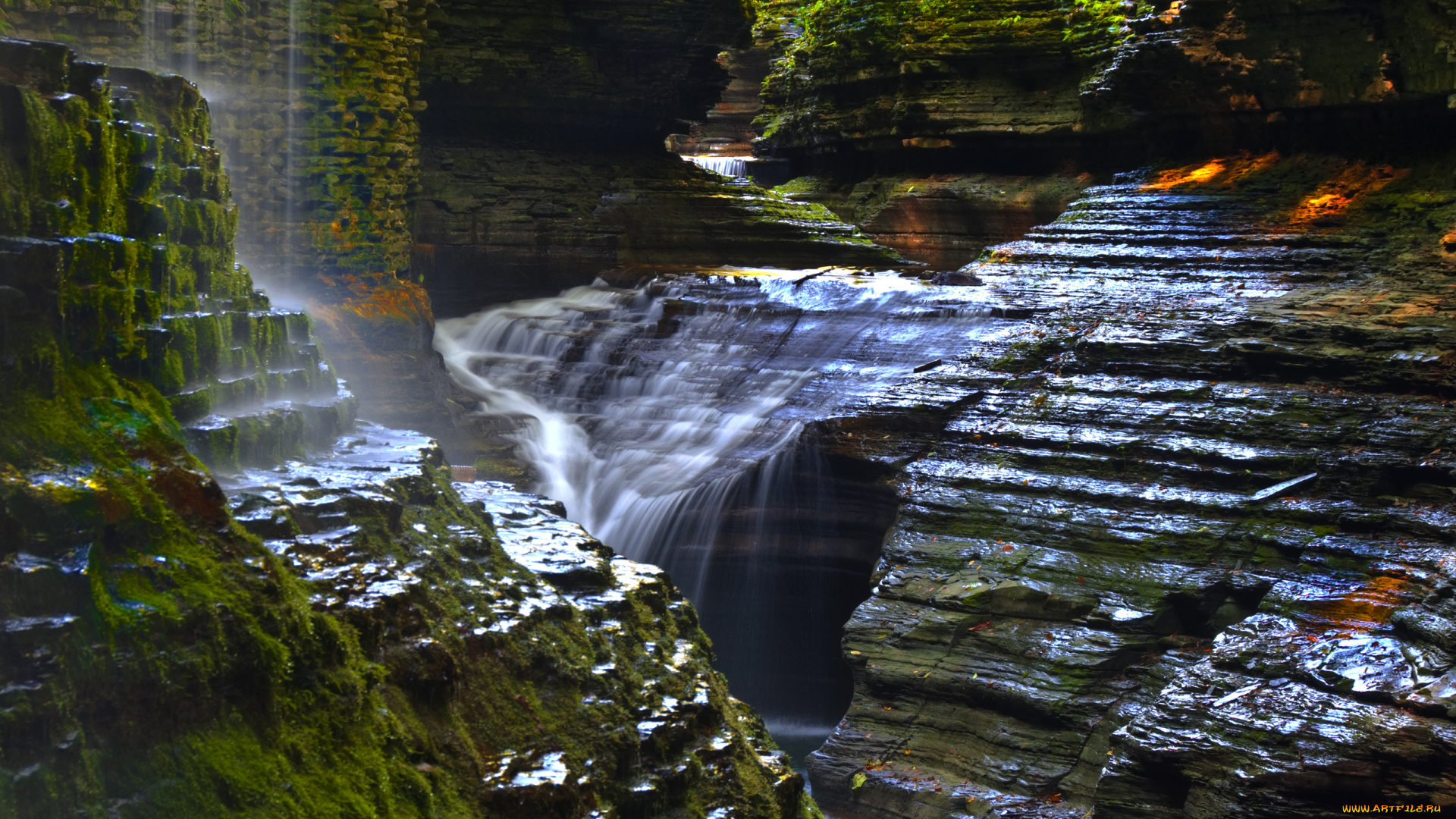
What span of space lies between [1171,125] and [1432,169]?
375 cm

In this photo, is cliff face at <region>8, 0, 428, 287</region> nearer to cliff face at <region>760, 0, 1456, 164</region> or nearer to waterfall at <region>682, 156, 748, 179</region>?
cliff face at <region>760, 0, 1456, 164</region>

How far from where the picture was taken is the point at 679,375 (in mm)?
11086

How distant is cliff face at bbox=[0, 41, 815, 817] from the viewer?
2.99 meters

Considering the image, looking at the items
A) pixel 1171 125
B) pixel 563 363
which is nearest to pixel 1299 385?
pixel 1171 125

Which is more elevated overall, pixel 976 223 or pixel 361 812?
pixel 976 223

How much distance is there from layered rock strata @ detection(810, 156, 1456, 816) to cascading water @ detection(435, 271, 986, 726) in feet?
2.58

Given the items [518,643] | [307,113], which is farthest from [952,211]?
[518,643]

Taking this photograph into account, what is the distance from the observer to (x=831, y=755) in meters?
7.14

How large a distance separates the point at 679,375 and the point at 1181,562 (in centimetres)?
539

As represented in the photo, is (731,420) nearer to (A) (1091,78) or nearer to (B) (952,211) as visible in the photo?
Result: (A) (1091,78)

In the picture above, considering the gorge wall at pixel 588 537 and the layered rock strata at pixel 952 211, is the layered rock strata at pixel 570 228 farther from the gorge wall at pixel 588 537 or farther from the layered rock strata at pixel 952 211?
the layered rock strata at pixel 952 211

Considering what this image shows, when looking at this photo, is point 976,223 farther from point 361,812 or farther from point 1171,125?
point 361,812

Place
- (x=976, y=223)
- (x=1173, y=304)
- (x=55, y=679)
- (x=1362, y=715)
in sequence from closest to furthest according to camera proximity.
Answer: (x=55, y=679)
(x=1362, y=715)
(x=1173, y=304)
(x=976, y=223)

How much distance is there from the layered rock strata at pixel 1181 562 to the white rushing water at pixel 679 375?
1002mm
